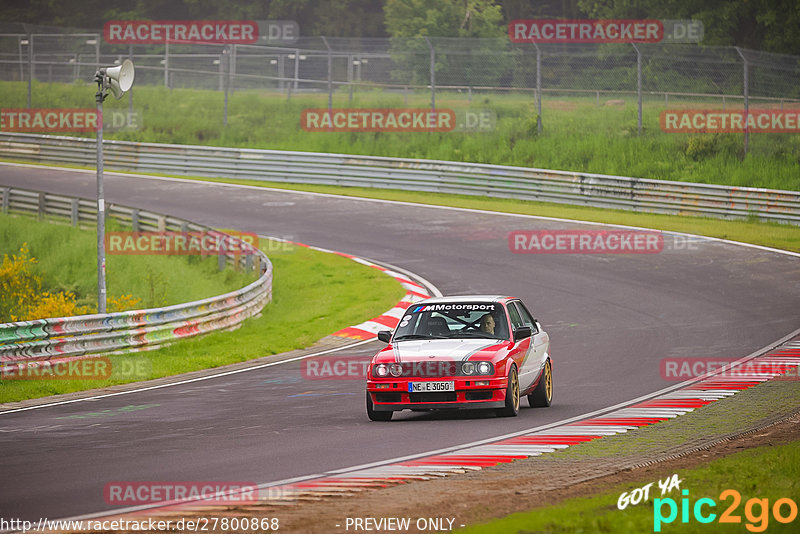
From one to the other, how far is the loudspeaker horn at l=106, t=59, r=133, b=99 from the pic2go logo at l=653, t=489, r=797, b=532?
1263cm

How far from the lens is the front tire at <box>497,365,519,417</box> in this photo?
11991mm

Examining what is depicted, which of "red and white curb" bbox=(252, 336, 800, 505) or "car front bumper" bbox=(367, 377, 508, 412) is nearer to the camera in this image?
"red and white curb" bbox=(252, 336, 800, 505)

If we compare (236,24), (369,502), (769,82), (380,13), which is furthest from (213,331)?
(380,13)

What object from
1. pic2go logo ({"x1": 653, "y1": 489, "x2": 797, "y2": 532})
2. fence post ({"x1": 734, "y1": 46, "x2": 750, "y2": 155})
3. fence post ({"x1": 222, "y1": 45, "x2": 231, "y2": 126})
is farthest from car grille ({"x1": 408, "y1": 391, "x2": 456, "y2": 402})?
fence post ({"x1": 222, "y1": 45, "x2": 231, "y2": 126})

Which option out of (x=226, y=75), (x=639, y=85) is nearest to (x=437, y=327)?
(x=639, y=85)

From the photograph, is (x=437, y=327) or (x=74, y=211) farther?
(x=74, y=211)

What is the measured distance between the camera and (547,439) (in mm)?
10688

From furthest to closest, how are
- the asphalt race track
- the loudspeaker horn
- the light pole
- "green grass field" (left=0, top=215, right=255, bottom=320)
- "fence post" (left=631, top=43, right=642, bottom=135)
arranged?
1. "fence post" (left=631, top=43, right=642, bottom=135)
2. "green grass field" (left=0, top=215, right=255, bottom=320)
3. the loudspeaker horn
4. the light pole
5. the asphalt race track

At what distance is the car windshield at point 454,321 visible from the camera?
12773mm

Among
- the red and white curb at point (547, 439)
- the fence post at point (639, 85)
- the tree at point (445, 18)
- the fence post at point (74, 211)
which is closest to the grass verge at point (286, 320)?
the fence post at point (74, 211)

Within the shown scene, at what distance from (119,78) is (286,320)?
6.50 metres

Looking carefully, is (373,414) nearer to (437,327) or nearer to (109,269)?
(437,327)

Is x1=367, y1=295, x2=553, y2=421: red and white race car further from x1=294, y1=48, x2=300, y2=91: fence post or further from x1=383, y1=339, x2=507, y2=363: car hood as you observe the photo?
x1=294, y1=48, x2=300, y2=91: fence post

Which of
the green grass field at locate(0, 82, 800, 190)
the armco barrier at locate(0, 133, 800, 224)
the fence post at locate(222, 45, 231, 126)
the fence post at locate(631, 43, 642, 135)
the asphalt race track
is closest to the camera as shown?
the asphalt race track
